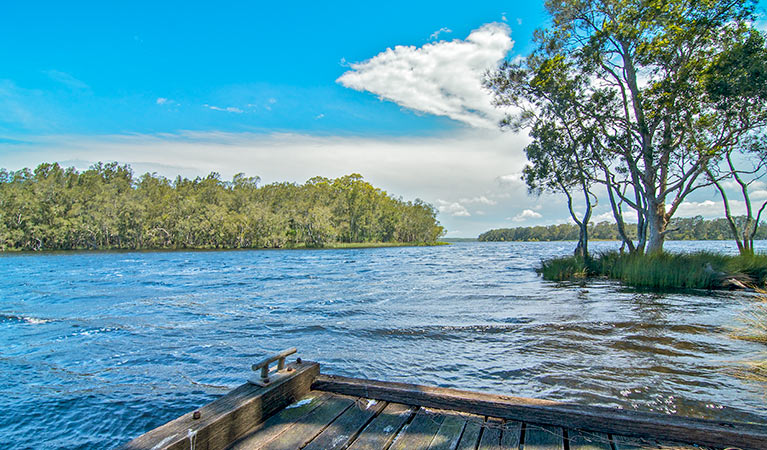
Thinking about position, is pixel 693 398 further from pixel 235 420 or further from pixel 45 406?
pixel 45 406

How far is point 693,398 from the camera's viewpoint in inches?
209

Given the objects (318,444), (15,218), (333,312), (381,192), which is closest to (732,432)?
(318,444)

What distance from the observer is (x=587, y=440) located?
2.91 meters

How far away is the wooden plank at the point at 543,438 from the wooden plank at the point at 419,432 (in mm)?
675

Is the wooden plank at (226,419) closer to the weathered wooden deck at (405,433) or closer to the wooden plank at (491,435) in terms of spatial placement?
the weathered wooden deck at (405,433)

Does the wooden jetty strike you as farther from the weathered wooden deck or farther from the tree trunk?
the tree trunk

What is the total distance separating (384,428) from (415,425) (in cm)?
26

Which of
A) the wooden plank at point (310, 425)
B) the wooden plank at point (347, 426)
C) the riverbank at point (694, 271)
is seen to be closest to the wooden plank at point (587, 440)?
the wooden plank at point (347, 426)

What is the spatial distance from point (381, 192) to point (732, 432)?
5238 inches

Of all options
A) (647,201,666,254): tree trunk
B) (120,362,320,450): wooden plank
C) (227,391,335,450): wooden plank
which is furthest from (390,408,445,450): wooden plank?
(647,201,666,254): tree trunk

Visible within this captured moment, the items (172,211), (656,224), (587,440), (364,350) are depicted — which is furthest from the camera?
(172,211)

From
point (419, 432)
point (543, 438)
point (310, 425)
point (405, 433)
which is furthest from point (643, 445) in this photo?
point (310, 425)

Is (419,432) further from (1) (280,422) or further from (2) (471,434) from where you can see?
(1) (280,422)

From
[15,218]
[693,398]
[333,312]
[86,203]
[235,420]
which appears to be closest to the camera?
[235,420]
